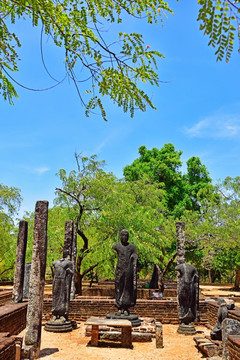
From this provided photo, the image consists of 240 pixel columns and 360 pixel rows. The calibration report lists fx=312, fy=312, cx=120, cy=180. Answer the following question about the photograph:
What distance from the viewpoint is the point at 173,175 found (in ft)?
87.1

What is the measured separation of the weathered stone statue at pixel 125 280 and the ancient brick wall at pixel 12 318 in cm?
272

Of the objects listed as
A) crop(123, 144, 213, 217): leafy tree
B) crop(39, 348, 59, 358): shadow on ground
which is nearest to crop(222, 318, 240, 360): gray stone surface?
crop(39, 348, 59, 358): shadow on ground

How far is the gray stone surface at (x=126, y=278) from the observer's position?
9.65m

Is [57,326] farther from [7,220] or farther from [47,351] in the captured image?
[7,220]

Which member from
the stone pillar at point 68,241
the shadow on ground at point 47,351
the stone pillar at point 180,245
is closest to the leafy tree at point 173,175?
the stone pillar at point 180,245

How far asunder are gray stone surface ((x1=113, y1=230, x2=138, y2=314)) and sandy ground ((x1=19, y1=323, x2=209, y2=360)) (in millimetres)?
1323

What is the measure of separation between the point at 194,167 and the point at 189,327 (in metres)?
21.2

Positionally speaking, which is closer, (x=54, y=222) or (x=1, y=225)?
(x=54, y=222)

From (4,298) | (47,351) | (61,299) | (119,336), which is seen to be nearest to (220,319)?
(119,336)

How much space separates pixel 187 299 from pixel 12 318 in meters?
5.17

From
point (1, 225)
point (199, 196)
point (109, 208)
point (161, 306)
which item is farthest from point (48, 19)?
point (199, 196)

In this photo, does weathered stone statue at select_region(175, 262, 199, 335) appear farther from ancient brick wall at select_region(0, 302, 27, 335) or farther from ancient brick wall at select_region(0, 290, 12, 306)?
ancient brick wall at select_region(0, 290, 12, 306)

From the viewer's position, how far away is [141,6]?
4.37 metres

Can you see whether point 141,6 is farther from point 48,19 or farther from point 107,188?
point 107,188
